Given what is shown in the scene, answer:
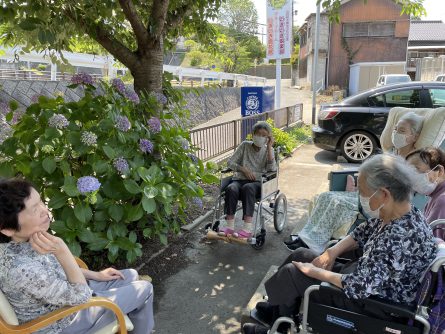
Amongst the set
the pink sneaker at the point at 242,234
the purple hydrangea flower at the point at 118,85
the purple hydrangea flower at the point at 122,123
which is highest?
the purple hydrangea flower at the point at 118,85

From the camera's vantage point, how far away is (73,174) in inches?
109

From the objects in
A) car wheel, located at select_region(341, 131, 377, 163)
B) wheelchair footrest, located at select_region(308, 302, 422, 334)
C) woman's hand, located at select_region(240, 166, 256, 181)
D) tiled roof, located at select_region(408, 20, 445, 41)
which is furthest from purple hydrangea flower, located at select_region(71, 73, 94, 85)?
tiled roof, located at select_region(408, 20, 445, 41)

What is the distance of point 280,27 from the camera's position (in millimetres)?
10367

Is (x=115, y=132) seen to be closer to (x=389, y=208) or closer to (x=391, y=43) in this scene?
(x=389, y=208)

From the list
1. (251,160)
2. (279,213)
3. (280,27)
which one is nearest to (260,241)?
(279,213)

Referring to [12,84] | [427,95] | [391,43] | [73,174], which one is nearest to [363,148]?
[427,95]

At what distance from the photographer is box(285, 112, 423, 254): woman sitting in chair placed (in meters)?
3.20

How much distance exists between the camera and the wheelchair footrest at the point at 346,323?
1689mm

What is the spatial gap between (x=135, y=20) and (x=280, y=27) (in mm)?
7948

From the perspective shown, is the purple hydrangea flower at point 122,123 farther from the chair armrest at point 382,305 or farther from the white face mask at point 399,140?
the white face mask at point 399,140

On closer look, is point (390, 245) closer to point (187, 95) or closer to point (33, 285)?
point (33, 285)

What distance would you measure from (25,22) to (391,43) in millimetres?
26405

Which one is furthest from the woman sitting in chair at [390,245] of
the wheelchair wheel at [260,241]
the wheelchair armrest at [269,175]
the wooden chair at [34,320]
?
the wheelchair armrest at [269,175]

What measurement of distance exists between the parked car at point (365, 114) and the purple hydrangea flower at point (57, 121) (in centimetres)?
577
